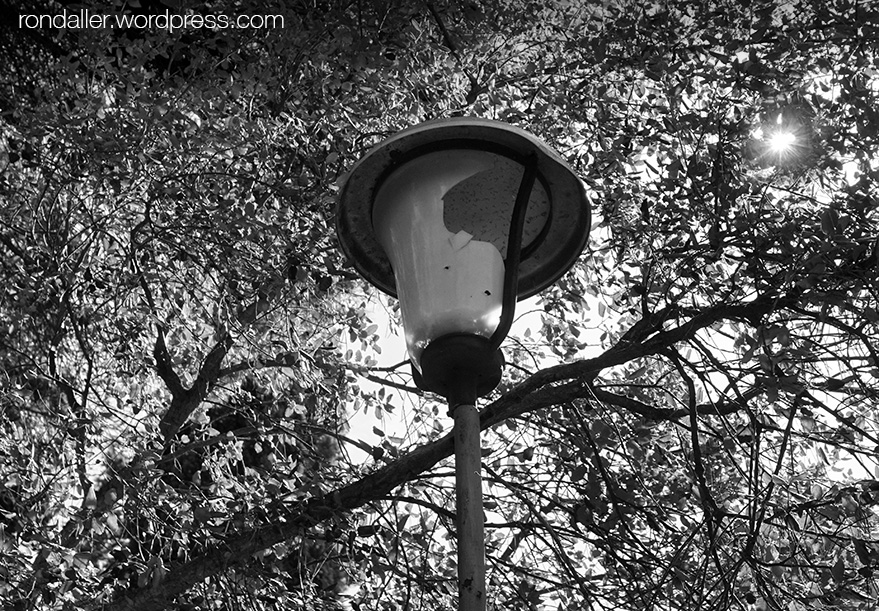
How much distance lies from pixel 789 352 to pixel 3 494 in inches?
145

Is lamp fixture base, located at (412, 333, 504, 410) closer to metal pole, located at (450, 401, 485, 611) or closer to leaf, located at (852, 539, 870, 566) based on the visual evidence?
metal pole, located at (450, 401, 485, 611)

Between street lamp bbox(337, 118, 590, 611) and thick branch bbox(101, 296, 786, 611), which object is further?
thick branch bbox(101, 296, 786, 611)

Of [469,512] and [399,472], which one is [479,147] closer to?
[469,512]

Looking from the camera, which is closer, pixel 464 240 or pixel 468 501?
pixel 468 501

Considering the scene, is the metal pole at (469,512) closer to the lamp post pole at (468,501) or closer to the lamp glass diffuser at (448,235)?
the lamp post pole at (468,501)

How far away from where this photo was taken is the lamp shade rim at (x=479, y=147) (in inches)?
85.1

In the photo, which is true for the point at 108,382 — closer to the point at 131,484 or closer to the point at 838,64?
the point at 131,484

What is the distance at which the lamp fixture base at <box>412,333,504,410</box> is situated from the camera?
78.3 inches

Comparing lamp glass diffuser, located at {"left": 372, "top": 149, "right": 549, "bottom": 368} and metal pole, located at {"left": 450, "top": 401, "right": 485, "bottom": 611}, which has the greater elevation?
lamp glass diffuser, located at {"left": 372, "top": 149, "right": 549, "bottom": 368}

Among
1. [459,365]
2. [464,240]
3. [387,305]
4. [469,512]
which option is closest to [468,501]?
[469,512]

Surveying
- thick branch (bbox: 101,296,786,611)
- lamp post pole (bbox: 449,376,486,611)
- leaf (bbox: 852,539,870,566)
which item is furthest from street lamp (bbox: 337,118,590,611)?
leaf (bbox: 852,539,870,566)

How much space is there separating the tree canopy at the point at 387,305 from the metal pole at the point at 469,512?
1.52 metres

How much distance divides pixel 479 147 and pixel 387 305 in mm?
3494

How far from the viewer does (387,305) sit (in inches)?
222
